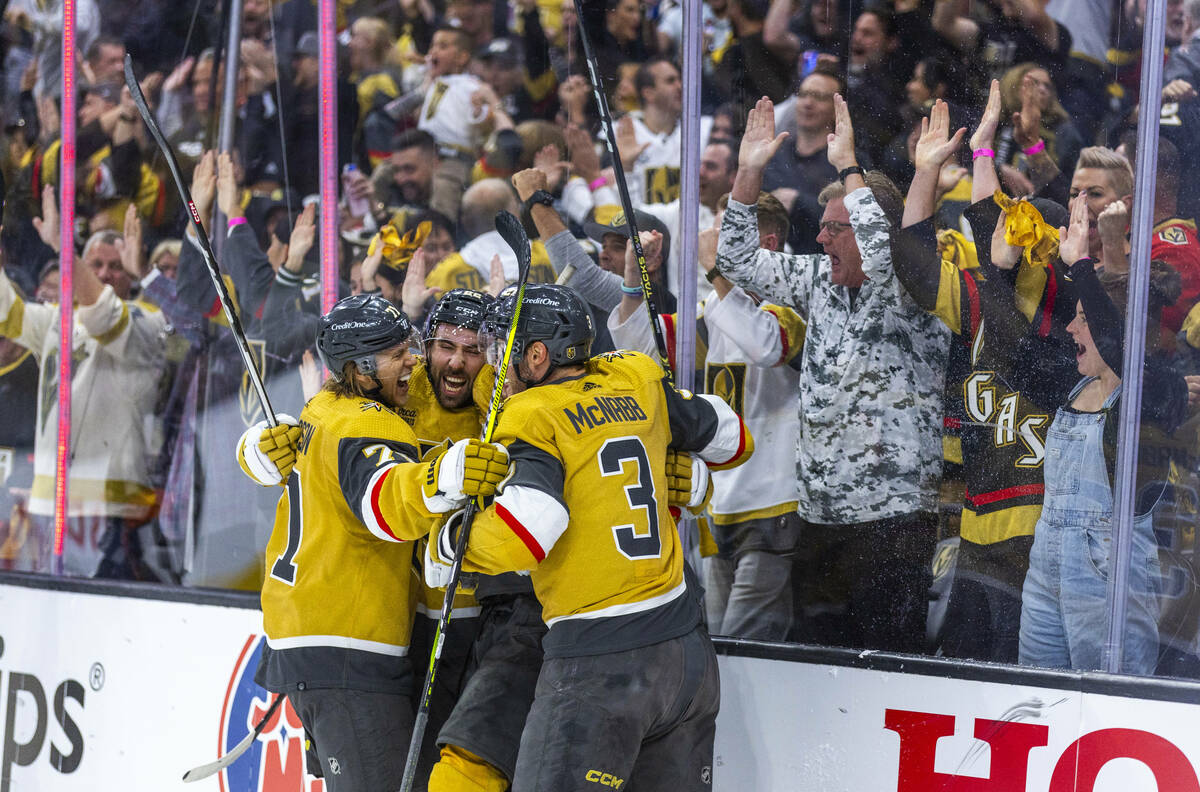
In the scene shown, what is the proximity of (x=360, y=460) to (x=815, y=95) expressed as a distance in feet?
4.64

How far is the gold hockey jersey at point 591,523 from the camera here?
2369mm

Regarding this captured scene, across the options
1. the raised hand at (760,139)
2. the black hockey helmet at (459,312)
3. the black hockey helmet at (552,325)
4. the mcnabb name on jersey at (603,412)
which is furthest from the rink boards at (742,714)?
the raised hand at (760,139)

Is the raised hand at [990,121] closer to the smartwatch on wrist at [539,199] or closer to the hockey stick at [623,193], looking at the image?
the hockey stick at [623,193]

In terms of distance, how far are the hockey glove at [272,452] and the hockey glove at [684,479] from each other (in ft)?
2.78

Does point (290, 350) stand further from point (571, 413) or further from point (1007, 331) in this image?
point (1007, 331)

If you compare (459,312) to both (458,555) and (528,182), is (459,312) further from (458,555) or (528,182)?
(528,182)

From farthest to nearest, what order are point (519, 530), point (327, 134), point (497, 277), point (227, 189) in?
point (227, 189) < point (327, 134) < point (497, 277) < point (519, 530)

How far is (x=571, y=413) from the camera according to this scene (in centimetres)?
243

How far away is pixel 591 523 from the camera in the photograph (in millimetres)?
2416

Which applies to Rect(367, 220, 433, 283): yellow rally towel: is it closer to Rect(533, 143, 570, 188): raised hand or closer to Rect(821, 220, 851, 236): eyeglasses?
Rect(533, 143, 570, 188): raised hand

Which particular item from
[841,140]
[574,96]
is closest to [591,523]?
[841,140]

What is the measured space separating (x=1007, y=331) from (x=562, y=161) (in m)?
1.35

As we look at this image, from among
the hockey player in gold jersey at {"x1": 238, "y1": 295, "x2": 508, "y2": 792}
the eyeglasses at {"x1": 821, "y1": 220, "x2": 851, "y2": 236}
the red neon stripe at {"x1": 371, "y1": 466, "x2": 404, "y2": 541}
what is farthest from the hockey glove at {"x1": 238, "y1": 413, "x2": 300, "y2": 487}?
the eyeglasses at {"x1": 821, "y1": 220, "x2": 851, "y2": 236}

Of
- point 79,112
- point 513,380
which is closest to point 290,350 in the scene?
point 79,112
